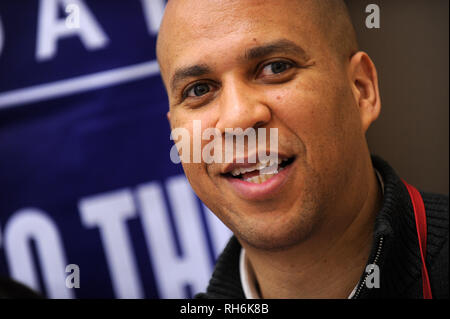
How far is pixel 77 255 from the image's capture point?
81.8 inches

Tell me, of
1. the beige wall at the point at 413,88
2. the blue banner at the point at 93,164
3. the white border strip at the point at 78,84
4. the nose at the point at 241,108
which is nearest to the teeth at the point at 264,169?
the nose at the point at 241,108

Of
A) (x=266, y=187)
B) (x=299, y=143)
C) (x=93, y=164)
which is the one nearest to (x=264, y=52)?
(x=299, y=143)

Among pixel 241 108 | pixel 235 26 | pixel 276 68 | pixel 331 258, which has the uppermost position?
pixel 235 26

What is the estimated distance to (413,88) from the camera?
66.3 inches

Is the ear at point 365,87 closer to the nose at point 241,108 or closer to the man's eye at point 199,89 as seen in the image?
the nose at point 241,108

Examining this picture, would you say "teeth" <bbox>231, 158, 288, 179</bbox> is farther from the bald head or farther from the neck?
the bald head

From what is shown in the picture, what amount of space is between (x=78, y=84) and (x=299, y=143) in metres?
1.37

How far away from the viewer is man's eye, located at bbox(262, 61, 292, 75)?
1189 millimetres

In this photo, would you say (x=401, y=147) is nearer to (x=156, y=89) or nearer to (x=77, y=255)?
(x=156, y=89)

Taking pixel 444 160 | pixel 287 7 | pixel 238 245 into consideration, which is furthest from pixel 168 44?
pixel 444 160

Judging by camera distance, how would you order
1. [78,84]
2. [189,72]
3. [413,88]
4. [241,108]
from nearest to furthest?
[241,108], [189,72], [413,88], [78,84]

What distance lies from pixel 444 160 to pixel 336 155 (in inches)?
31.4

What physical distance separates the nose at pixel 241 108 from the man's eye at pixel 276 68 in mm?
67

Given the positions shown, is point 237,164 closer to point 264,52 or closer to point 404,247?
point 264,52
